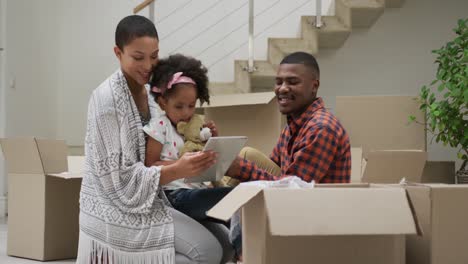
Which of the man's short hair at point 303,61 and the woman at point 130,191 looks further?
the man's short hair at point 303,61

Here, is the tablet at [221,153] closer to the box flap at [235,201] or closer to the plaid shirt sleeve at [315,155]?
the plaid shirt sleeve at [315,155]

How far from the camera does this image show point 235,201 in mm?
1541

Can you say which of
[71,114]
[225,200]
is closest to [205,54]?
[71,114]

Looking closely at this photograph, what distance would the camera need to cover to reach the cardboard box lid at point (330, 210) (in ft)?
4.85

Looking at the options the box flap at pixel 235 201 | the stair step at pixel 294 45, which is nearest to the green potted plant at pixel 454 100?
the stair step at pixel 294 45

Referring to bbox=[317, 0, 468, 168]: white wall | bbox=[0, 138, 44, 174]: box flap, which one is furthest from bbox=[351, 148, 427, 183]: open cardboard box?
bbox=[317, 0, 468, 168]: white wall

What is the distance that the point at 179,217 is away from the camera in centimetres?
206

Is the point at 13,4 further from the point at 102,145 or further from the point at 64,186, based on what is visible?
the point at 102,145

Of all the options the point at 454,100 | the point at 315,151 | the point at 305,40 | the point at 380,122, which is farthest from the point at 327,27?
the point at 315,151

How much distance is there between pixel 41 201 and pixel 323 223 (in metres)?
2.17

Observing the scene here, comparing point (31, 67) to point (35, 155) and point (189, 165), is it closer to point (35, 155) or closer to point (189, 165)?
point (35, 155)

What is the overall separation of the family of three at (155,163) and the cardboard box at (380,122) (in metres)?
1.30

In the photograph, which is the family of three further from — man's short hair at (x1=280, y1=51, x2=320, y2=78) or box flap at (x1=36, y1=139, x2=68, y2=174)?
box flap at (x1=36, y1=139, x2=68, y2=174)

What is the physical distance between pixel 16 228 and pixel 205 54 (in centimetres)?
245
